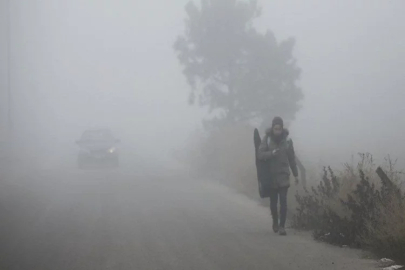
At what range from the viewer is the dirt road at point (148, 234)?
890cm

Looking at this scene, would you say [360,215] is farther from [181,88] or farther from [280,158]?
[181,88]

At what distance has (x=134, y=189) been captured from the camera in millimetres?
19375

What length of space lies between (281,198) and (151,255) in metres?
2.96

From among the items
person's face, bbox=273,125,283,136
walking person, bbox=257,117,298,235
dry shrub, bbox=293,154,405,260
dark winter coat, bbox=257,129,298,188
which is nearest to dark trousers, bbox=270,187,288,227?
walking person, bbox=257,117,298,235

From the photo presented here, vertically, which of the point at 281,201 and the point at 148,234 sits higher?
the point at 281,201

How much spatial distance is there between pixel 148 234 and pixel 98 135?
2253cm

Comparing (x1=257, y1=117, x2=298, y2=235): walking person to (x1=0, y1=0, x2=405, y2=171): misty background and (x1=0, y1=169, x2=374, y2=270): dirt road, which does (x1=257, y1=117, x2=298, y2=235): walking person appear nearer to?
(x1=0, y1=169, x2=374, y2=270): dirt road

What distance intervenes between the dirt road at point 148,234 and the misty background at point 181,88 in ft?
21.3

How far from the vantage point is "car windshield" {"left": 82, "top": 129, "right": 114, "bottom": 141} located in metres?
32.8

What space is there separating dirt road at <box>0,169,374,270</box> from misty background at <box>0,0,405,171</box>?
648 centimetres

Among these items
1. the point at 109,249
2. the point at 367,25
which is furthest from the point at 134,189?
the point at 367,25

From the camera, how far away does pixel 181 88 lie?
104 metres

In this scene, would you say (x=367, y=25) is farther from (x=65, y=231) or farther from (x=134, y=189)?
(x=65, y=231)

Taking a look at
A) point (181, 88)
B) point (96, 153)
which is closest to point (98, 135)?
point (96, 153)
